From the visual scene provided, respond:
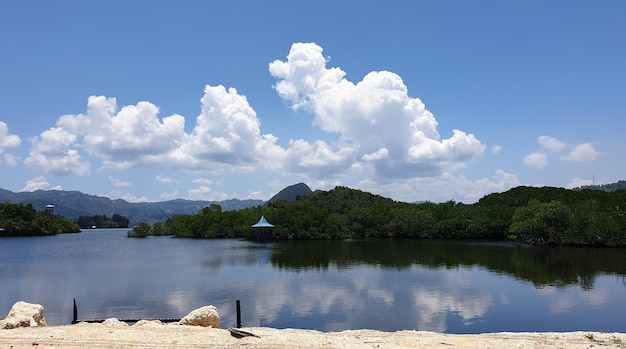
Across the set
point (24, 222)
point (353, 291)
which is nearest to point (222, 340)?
point (353, 291)

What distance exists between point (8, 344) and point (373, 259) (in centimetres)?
3938

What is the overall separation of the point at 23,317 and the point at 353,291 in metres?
19.0

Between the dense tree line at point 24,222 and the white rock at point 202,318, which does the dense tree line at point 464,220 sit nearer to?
the dense tree line at point 24,222

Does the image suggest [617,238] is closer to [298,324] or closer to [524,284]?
[524,284]

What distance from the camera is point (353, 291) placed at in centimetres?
2886

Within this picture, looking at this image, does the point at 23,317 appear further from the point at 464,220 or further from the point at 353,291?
the point at 464,220

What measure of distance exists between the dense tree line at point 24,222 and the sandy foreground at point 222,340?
111 metres

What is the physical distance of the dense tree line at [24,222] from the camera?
10600 cm

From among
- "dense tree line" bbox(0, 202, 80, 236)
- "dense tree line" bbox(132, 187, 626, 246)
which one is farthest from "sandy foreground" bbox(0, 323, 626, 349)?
"dense tree line" bbox(0, 202, 80, 236)

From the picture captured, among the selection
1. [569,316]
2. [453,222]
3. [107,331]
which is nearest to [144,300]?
[107,331]

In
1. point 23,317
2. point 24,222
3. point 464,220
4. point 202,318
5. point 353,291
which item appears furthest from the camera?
point 24,222

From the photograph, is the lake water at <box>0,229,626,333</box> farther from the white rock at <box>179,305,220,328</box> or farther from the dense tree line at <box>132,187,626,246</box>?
the dense tree line at <box>132,187,626,246</box>

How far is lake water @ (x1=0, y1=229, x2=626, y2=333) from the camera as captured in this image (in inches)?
851

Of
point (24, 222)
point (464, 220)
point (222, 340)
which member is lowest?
point (222, 340)
